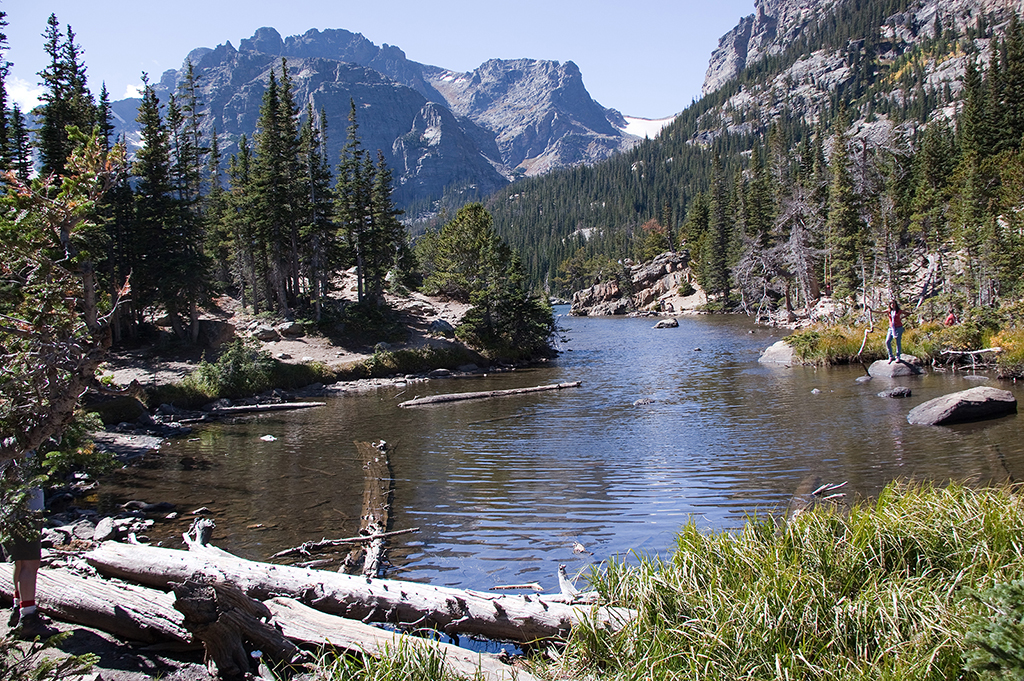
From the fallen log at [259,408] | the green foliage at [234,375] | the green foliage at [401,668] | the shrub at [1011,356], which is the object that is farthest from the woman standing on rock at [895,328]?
the green foliage at [234,375]

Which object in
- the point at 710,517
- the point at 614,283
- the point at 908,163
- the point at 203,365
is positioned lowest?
the point at 710,517

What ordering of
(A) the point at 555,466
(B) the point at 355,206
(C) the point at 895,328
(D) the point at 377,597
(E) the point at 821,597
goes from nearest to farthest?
(E) the point at 821,597 → (D) the point at 377,597 → (A) the point at 555,466 → (C) the point at 895,328 → (B) the point at 355,206

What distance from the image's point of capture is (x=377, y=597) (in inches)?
280

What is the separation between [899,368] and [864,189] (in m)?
38.7

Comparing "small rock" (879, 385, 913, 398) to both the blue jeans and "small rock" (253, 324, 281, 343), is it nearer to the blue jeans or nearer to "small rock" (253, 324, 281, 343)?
the blue jeans

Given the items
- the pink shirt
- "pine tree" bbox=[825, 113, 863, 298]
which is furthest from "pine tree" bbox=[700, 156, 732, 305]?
the pink shirt

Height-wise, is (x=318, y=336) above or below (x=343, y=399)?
above

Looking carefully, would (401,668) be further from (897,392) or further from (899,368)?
(899,368)

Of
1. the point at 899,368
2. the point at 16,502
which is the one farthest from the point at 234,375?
the point at 899,368

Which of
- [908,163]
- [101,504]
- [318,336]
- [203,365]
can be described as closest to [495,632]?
[101,504]

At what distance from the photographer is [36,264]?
6.29 meters

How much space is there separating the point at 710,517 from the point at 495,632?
566 cm

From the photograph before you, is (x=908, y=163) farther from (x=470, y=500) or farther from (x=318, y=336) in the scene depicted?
(x=470, y=500)

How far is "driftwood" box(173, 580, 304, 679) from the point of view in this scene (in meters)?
5.76
